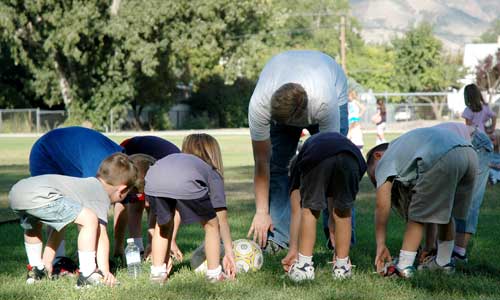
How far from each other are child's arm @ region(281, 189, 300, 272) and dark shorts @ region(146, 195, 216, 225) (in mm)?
800

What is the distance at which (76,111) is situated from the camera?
155ft

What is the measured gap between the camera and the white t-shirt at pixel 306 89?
6.70 m

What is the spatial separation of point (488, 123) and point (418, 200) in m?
7.80

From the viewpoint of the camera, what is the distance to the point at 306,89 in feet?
21.8

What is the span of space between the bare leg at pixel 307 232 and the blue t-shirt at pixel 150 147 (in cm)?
171

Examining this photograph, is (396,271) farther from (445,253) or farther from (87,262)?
(87,262)

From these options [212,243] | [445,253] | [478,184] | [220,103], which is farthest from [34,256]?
[220,103]

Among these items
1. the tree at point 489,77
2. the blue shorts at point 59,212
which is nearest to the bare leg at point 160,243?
the blue shorts at point 59,212

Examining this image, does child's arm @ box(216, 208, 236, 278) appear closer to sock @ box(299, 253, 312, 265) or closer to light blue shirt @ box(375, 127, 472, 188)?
sock @ box(299, 253, 312, 265)

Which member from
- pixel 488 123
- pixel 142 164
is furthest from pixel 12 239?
pixel 488 123

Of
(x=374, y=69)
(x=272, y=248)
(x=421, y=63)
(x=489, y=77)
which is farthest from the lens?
(x=374, y=69)

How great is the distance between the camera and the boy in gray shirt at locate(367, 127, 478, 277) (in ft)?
20.3

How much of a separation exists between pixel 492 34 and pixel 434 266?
189m

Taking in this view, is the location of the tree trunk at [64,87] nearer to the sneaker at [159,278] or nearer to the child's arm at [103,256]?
the child's arm at [103,256]
